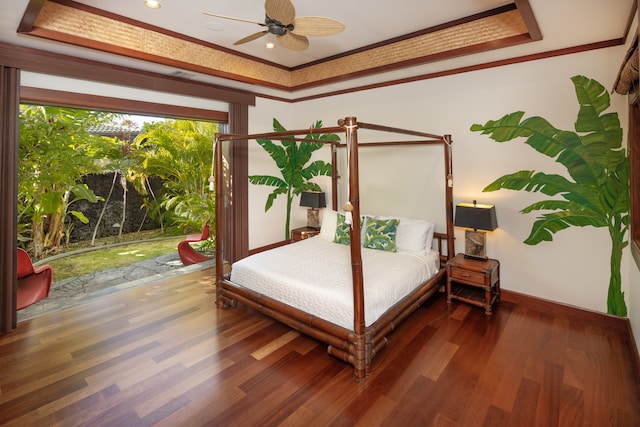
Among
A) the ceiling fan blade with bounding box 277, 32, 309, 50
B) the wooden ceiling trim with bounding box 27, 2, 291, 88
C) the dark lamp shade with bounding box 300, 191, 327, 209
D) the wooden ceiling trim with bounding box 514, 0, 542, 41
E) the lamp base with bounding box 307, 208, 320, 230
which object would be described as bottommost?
the lamp base with bounding box 307, 208, 320, 230

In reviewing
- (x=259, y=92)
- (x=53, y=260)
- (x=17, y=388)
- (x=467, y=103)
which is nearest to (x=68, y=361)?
(x=17, y=388)

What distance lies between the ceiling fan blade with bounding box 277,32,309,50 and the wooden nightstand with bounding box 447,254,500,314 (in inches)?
100

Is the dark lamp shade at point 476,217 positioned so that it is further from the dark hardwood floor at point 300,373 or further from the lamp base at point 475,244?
the dark hardwood floor at point 300,373

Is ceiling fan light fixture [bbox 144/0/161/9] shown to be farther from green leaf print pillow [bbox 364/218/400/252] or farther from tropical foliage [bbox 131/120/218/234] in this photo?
green leaf print pillow [bbox 364/218/400/252]

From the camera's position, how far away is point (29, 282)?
334 cm

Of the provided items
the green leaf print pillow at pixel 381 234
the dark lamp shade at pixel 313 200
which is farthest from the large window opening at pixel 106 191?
the green leaf print pillow at pixel 381 234

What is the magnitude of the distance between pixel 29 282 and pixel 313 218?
11.4ft

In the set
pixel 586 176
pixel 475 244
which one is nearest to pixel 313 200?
pixel 475 244

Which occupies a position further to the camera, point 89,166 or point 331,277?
Result: point 89,166

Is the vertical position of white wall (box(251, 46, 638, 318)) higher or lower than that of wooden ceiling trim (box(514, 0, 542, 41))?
lower

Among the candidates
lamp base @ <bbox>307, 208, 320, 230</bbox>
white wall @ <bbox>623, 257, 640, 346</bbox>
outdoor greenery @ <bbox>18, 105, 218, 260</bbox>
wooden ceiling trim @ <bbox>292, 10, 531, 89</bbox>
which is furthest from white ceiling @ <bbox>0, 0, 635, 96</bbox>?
lamp base @ <bbox>307, 208, 320, 230</bbox>

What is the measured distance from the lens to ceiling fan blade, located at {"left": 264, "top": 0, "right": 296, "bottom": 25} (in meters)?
1.95

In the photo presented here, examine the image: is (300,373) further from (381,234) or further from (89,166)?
(89,166)

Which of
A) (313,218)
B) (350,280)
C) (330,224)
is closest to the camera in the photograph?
(350,280)
